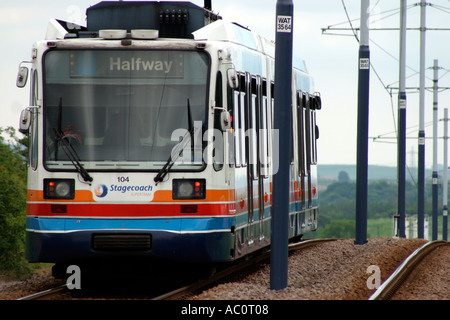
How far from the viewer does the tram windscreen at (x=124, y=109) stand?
12984mm

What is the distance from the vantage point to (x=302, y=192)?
65.2 feet

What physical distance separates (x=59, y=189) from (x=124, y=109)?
134cm

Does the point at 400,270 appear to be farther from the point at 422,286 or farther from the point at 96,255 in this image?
the point at 96,255

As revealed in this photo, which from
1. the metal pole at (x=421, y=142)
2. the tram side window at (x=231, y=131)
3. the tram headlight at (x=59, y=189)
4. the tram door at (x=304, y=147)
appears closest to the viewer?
the tram headlight at (x=59, y=189)

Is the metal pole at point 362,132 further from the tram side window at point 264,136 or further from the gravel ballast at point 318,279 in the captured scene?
the tram side window at point 264,136

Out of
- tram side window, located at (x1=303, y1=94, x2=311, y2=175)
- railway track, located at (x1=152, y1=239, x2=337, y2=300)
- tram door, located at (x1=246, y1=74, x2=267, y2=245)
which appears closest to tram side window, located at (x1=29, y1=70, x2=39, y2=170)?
railway track, located at (x1=152, y1=239, x2=337, y2=300)

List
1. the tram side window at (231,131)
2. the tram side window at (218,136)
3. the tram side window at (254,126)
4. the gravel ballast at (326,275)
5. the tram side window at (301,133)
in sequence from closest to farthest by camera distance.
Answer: the gravel ballast at (326,275)
the tram side window at (218,136)
the tram side window at (231,131)
the tram side window at (254,126)
the tram side window at (301,133)

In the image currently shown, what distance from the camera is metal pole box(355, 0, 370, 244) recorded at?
23.0 meters

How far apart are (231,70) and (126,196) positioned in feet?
6.99

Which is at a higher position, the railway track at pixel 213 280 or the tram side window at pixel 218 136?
the tram side window at pixel 218 136

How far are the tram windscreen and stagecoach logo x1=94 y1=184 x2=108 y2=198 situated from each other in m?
0.24

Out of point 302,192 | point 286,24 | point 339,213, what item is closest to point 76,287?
point 286,24

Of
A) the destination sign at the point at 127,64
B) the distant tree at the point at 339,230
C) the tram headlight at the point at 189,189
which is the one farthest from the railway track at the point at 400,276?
the distant tree at the point at 339,230

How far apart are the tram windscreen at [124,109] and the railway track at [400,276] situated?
9.57 feet
